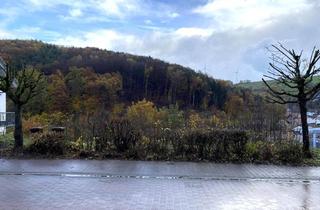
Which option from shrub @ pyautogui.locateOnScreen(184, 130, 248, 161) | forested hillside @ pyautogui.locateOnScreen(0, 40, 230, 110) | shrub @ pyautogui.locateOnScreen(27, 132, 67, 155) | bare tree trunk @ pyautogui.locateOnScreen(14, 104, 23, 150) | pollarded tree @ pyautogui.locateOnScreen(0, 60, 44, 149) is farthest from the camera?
forested hillside @ pyautogui.locateOnScreen(0, 40, 230, 110)

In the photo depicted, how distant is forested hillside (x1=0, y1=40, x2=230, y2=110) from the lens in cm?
7039

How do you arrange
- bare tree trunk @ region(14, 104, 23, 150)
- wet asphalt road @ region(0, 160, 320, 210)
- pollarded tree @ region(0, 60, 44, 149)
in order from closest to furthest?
wet asphalt road @ region(0, 160, 320, 210) → bare tree trunk @ region(14, 104, 23, 150) → pollarded tree @ region(0, 60, 44, 149)

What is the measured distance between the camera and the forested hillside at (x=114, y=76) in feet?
231

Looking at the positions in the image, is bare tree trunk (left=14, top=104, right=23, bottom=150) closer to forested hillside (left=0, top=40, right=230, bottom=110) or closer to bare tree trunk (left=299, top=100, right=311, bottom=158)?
bare tree trunk (left=299, top=100, right=311, bottom=158)

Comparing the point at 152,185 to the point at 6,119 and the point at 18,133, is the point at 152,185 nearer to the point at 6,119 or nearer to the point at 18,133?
the point at 18,133

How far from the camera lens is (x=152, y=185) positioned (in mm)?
10992

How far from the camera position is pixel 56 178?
1179cm

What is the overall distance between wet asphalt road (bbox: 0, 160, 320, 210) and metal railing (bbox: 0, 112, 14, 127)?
9033mm

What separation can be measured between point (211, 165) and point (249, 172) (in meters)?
1.48

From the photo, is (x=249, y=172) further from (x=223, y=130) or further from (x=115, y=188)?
(x=115, y=188)

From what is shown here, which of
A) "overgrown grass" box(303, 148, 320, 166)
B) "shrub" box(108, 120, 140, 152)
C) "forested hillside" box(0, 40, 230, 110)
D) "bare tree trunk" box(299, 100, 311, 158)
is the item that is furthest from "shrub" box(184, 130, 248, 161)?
"forested hillside" box(0, 40, 230, 110)

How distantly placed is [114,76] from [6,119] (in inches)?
Result: 2379

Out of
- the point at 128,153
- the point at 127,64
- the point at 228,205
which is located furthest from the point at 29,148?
the point at 127,64

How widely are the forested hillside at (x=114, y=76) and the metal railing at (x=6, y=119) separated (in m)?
40.3
